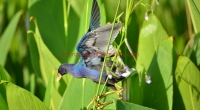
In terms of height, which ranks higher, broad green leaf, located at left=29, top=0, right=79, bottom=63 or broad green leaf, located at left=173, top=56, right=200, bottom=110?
broad green leaf, located at left=29, top=0, right=79, bottom=63

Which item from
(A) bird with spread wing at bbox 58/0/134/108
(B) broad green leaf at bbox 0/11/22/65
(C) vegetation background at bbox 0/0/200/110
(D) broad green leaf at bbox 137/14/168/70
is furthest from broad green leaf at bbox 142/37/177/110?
(B) broad green leaf at bbox 0/11/22/65

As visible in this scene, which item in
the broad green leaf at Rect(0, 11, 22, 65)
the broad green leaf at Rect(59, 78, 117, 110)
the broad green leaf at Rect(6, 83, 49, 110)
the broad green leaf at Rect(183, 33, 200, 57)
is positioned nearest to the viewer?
the broad green leaf at Rect(6, 83, 49, 110)

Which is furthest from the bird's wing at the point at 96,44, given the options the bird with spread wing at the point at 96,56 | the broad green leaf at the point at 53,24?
the broad green leaf at the point at 53,24

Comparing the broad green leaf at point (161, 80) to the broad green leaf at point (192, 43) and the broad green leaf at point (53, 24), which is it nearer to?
the broad green leaf at point (192, 43)

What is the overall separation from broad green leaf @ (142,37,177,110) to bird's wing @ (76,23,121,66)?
359 mm

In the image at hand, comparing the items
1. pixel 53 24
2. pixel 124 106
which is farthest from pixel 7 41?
pixel 124 106

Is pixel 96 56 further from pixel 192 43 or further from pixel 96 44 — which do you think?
pixel 192 43

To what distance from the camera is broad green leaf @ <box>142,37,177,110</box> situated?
1337 mm

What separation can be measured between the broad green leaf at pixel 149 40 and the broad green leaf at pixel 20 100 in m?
0.48

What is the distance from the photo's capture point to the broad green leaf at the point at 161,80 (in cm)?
134

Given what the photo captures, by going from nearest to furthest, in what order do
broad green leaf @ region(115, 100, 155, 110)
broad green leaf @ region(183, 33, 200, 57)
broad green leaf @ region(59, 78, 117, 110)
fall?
broad green leaf @ region(115, 100, 155, 110), broad green leaf @ region(59, 78, 117, 110), broad green leaf @ region(183, 33, 200, 57)

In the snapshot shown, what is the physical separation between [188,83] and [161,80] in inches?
3.3

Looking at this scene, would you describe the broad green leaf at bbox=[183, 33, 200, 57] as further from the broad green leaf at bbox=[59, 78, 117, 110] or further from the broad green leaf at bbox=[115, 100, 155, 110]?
the broad green leaf at bbox=[115, 100, 155, 110]

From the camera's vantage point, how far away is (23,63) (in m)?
2.34
